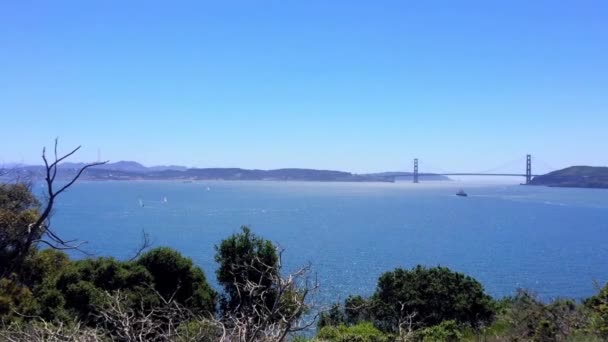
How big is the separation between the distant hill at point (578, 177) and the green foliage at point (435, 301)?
383ft

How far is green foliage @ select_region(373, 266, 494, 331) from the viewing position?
50.1 feet

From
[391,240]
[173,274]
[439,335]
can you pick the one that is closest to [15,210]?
[173,274]

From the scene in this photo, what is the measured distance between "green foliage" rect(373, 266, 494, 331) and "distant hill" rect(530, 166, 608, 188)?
4596 inches

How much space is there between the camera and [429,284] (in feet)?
51.6

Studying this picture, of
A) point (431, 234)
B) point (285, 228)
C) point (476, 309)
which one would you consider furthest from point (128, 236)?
point (476, 309)

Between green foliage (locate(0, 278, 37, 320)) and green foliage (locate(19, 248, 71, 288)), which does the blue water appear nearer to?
green foliage (locate(19, 248, 71, 288))

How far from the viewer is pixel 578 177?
124250 mm

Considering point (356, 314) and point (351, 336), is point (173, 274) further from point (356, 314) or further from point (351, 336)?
point (356, 314)

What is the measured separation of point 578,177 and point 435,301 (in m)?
124

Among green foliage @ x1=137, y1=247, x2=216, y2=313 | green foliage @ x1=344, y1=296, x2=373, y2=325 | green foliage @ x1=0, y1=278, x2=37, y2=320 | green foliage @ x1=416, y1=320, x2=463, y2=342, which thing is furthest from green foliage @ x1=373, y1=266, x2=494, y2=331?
green foliage @ x1=0, y1=278, x2=37, y2=320

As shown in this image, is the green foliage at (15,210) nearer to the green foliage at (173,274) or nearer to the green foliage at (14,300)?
the green foliage at (14,300)

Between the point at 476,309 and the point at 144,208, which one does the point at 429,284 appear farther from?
the point at 144,208

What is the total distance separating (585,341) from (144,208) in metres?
67.3

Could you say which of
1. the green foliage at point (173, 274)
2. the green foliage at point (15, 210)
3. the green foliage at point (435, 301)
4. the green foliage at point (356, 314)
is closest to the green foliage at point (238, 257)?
the green foliage at point (173, 274)
